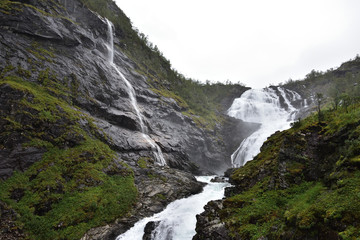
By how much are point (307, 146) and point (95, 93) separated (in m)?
28.6

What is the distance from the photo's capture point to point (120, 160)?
23250 mm

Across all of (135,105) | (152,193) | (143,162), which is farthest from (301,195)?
(135,105)

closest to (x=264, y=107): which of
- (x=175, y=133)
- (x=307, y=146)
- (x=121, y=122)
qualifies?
(x=175, y=133)

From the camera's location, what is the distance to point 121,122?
97.3ft

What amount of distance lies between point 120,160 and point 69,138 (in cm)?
606

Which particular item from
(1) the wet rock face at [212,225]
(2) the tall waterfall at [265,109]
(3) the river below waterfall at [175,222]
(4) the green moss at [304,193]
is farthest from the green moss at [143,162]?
(2) the tall waterfall at [265,109]

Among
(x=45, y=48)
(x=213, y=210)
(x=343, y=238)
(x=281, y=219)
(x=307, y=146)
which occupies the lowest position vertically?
(x=213, y=210)

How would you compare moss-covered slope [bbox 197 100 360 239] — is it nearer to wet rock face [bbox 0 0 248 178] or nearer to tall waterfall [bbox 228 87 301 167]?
wet rock face [bbox 0 0 248 178]

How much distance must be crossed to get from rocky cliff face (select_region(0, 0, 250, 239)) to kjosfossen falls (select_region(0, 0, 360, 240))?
0.37ft

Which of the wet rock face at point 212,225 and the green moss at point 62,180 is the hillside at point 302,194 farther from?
the green moss at point 62,180

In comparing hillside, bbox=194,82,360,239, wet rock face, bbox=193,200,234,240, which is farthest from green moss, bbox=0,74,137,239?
hillside, bbox=194,82,360,239

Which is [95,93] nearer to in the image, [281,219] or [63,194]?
[63,194]

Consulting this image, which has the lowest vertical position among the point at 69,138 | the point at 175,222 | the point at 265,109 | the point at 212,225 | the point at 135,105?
the point at 175,222

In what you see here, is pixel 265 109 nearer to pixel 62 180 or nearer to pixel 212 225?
pixel 212 225
